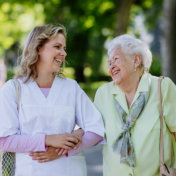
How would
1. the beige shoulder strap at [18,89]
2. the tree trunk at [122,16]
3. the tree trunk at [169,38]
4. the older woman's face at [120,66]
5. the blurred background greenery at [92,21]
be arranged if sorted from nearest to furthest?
the beige shoulder strap at [18,89] < the older woman's face at [120,66] < the tree trunk at [169,38] < the blurred background greenery at [92,21] < the tree trunk at [122,16]

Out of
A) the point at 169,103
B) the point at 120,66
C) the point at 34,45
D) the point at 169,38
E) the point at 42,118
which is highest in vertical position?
the point at 169,38

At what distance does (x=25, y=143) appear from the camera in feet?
9.12

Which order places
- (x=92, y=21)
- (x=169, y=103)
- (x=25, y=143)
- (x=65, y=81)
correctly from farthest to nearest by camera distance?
(x=92, y=21), (x=169, y=103), (x=65, y=81), (x=25, y=143)

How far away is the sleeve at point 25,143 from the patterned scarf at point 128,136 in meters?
0.70

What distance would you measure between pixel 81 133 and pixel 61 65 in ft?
1.99

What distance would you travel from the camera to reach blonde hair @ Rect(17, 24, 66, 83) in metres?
2.98

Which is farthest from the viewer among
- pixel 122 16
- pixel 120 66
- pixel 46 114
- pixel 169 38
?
pixel 122 16

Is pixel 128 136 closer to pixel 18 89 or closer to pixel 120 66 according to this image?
pixel 120 66

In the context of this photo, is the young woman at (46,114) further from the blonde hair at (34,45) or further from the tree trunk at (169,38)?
the tree trunk at (169,38)

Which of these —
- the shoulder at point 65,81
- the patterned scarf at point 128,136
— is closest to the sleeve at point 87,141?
the patterned scarf at point 128,136

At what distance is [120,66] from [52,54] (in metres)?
0.66

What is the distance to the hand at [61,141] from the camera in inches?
110

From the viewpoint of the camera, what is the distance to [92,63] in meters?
32.7

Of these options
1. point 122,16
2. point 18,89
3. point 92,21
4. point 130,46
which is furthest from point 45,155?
point 92,21
